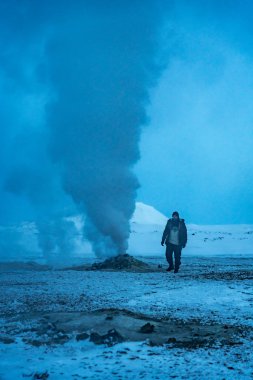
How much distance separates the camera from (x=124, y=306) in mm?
5227

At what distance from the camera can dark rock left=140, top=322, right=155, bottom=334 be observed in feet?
11.7

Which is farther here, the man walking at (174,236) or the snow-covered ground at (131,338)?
the man walking at (174,236)

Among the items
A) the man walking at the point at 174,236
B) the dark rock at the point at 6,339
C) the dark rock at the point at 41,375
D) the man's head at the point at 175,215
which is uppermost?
the man's head at the point at 175,215

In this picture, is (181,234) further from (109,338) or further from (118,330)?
(109,338)

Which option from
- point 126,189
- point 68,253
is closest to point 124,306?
point 126,189

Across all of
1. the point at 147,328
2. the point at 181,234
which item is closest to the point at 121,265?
the point at 181,234

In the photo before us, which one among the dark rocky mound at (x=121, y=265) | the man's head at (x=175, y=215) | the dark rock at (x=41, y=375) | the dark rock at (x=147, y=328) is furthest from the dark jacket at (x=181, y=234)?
the dark rock at (x=41, y=375)

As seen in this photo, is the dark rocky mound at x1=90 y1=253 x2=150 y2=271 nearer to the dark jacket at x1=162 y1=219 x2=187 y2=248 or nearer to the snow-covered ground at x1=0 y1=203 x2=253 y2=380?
the dark jacket at x1=162 y1=219 x2=187 y2=248

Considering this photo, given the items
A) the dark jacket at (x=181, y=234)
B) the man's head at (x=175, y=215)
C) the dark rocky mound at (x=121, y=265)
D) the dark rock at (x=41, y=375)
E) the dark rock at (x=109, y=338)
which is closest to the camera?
the dark rock at (x=41, y=375)

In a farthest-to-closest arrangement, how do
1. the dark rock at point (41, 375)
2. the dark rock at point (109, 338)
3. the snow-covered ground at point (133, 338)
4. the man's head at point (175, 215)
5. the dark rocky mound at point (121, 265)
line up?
the dark rocky mound at point (121, 265) → the man's head at point (175, 215) → the dark rock at point (109, 338) → the snow-covered ground at point (133, 338) → the dark rock at point (41, 375)

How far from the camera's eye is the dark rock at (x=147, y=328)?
3.57 m

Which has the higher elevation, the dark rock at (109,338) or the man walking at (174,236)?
the man walking at (174,236)

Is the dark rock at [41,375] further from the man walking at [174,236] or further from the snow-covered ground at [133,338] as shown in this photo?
the man walking at [174,236]

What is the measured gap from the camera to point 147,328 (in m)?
3.61
